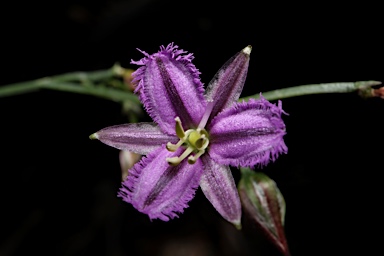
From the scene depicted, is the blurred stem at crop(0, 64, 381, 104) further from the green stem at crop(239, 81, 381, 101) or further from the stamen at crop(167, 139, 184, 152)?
the stamen at crop(167, 139, 184, 152)

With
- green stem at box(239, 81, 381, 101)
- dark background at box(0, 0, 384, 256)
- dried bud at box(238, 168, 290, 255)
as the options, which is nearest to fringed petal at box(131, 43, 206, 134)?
green stem at box(239, 81, 381, 101)

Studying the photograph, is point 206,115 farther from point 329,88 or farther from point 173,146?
point 329,88

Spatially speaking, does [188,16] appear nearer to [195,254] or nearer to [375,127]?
[375,127]

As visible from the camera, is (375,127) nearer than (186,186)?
No

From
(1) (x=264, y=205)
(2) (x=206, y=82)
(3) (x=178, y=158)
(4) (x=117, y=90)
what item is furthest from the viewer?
(2) (x=206, y=82)

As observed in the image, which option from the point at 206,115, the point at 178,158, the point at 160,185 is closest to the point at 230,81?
the point at 206,115

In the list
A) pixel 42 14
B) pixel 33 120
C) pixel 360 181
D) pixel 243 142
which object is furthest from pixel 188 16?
pixel 243 142
